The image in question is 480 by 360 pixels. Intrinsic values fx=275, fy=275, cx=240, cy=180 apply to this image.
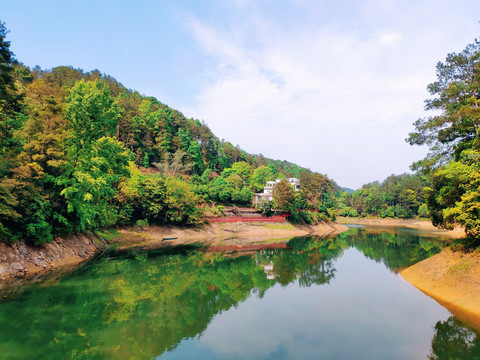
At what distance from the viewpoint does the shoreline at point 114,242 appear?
20656 millimetres

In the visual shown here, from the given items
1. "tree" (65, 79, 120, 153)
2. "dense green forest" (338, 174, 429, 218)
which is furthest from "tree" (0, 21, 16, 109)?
"dense green forest" (338, 174, 429, 218)

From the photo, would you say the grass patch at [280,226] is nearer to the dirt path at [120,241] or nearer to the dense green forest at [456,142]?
the dirt path at [120,241]

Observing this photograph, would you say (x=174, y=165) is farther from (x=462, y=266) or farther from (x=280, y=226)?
(x=462, y=266)

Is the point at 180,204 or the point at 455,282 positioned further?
the point at 180,204

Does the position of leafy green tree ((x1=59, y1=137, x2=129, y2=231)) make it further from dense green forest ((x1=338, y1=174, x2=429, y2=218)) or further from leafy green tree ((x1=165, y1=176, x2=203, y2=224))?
dense green forest ((x1=338, y1=174, x2=429, y2=218))

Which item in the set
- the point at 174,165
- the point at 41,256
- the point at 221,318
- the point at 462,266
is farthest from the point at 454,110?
the point at 174,165

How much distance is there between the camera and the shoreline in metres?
20.7

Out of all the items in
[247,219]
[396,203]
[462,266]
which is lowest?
[462,266]

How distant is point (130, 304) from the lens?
17250 mm

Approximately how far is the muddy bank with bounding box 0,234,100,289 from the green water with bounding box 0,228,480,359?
239cm

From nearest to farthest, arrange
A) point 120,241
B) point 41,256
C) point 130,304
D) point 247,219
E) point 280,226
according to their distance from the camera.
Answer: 1. point 130,304
2. point 41,256
3. point 120,241
4. point 247,219
5. point 280,226

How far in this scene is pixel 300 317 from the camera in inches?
663

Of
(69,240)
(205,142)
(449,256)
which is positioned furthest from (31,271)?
(205,142)

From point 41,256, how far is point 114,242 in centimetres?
1626
